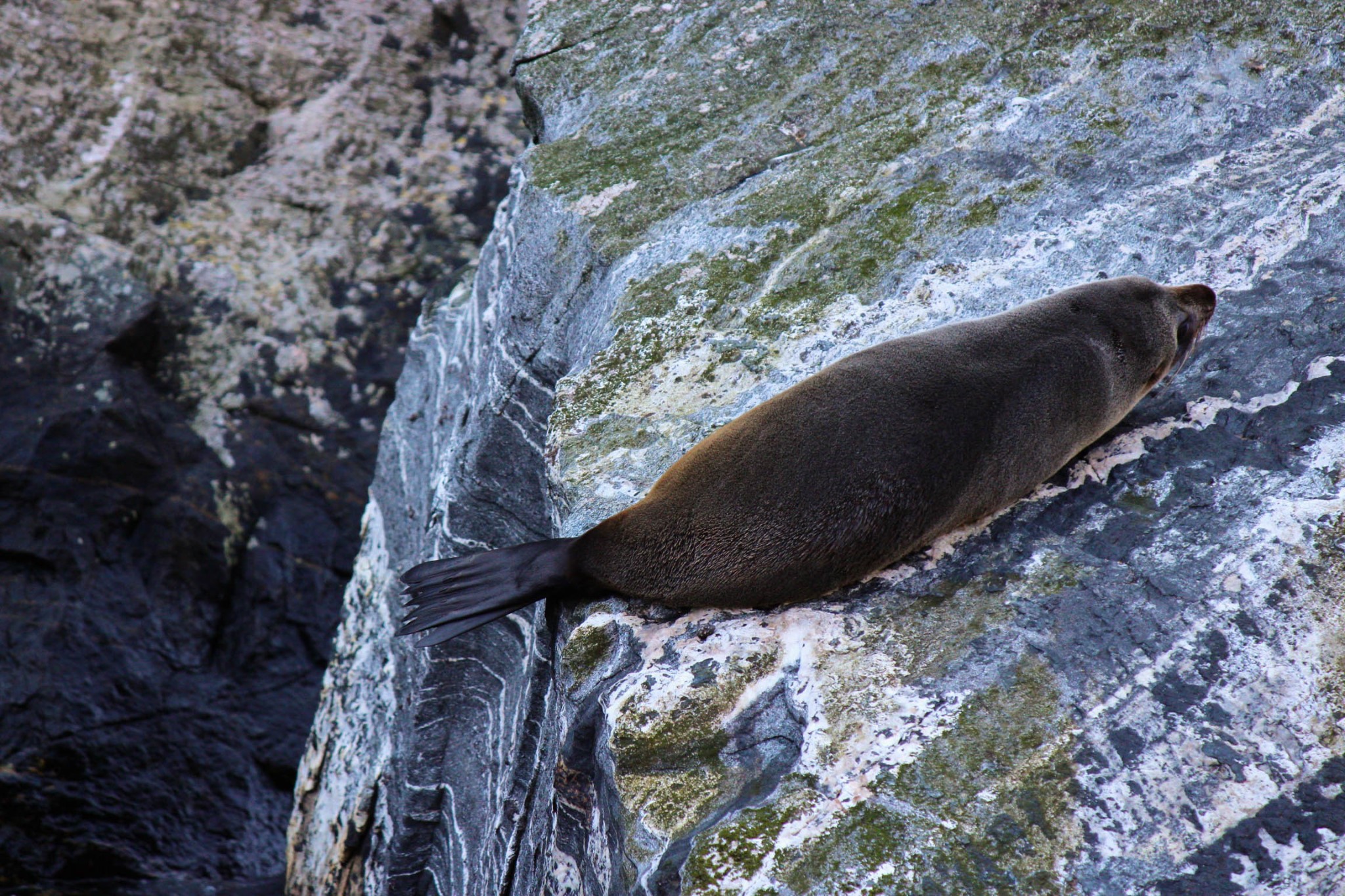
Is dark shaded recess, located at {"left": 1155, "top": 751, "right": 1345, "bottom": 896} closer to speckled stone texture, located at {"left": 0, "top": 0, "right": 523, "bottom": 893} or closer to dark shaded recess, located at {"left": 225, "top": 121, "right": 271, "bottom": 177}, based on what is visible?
speckled stone texture, located at {"left": 0, "top": 0, "right": 523, "bottom": 893}

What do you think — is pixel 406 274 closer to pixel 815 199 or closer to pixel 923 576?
pixel 815 199

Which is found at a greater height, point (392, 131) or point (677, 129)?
point (392, 131)

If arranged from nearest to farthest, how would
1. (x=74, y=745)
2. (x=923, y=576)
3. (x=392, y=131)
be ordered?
(x=923, y=576) < (x=74, y=745) < (x=392, y=131)

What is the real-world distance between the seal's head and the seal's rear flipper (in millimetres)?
1796

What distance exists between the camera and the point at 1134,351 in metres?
3.26

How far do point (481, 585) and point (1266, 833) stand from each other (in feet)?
6.84

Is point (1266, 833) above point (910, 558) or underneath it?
underneath

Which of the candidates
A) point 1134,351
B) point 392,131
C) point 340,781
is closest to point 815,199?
point 1134,351

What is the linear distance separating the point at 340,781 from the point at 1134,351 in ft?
13.1

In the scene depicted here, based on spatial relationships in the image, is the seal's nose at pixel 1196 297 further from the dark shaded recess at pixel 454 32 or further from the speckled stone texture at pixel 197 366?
the dark shaded recess at pixel 454 32

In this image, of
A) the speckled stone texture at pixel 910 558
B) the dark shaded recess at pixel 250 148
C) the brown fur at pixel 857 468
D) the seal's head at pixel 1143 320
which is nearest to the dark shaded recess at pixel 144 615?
the dark shaded recess at pixel 250 148

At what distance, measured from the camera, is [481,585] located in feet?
10.3

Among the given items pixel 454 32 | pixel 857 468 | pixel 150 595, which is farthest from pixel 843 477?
pixel 454 32

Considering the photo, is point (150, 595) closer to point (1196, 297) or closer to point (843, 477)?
point (843, 477)
